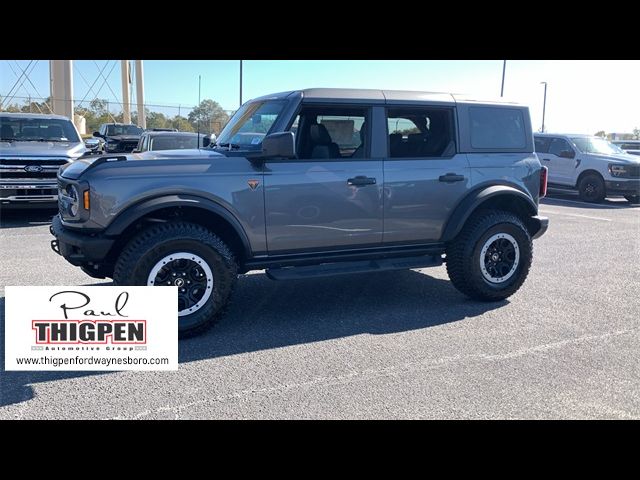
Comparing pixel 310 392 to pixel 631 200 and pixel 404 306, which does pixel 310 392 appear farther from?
pixel 631 200

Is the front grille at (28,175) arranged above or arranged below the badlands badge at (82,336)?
above

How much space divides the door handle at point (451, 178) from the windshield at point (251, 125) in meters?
1.75

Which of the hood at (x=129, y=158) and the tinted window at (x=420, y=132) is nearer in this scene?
the hood at (x=129, y=158)

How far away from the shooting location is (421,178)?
552 centimetres

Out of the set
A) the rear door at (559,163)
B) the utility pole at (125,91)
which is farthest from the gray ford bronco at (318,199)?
the utility pole at (125,91)

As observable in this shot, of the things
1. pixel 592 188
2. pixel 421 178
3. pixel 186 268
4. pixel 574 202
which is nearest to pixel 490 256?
pixel 421 178

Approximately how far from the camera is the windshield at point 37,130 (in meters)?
10.9

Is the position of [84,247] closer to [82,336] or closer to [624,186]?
[82,336]

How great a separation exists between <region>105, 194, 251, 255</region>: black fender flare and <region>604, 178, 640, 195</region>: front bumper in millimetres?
13529

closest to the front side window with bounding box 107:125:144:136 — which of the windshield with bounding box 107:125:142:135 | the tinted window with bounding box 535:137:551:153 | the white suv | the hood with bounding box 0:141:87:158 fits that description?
the windshield with bounding box 107:125:142:135

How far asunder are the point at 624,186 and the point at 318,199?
12.9m

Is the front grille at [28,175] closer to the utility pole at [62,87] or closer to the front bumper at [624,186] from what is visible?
the front bumper at [624,186]
